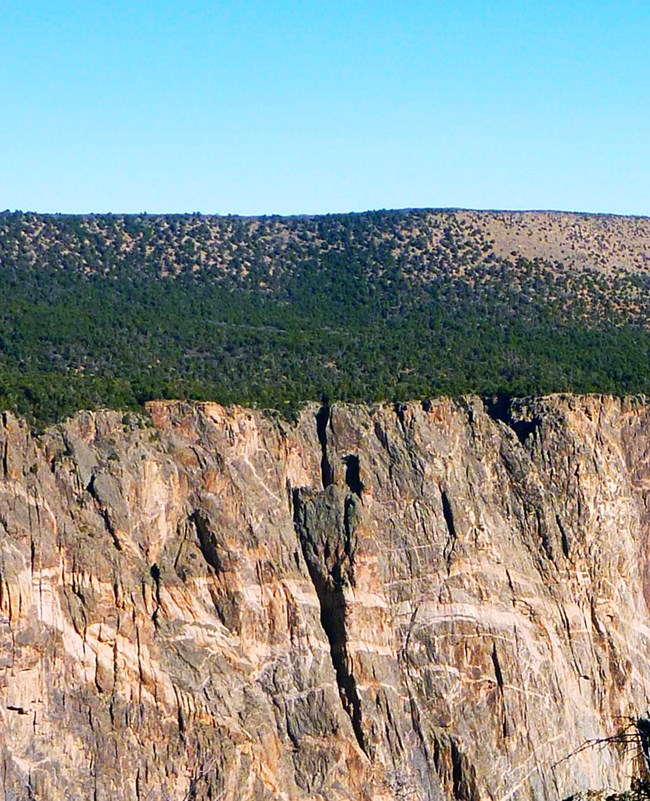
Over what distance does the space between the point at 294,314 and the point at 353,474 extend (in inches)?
686

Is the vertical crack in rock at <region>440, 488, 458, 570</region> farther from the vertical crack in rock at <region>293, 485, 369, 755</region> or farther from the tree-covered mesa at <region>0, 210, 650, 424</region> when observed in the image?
the tree-covered mesa at <region>0, 210, 650, 424</region>

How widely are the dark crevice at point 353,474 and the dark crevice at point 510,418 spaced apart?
21.4 feet

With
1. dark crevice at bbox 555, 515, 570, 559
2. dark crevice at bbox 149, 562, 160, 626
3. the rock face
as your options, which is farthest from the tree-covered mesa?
dark crevice at bbox 149, 562, 160, 626

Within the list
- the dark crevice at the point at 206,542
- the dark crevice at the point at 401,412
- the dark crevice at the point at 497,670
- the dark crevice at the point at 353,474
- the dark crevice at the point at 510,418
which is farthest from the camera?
the dark crevice at the point at 510,418

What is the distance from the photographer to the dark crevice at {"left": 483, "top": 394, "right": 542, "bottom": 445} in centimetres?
5841

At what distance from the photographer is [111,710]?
4597 cm

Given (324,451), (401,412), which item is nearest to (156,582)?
(324,451)

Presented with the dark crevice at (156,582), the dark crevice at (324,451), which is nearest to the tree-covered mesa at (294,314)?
the dark crevice at (324,451)

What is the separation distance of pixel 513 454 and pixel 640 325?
16400 mm

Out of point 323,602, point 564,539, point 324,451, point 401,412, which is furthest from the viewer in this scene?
point 564,539

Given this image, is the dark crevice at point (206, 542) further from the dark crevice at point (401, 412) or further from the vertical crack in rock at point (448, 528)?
the dark crevice at point (401, 412)

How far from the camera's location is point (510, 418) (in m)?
58.8

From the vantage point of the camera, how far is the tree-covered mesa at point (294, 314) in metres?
57.7

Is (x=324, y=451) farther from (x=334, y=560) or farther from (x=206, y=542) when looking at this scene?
(x=206, y=542)
